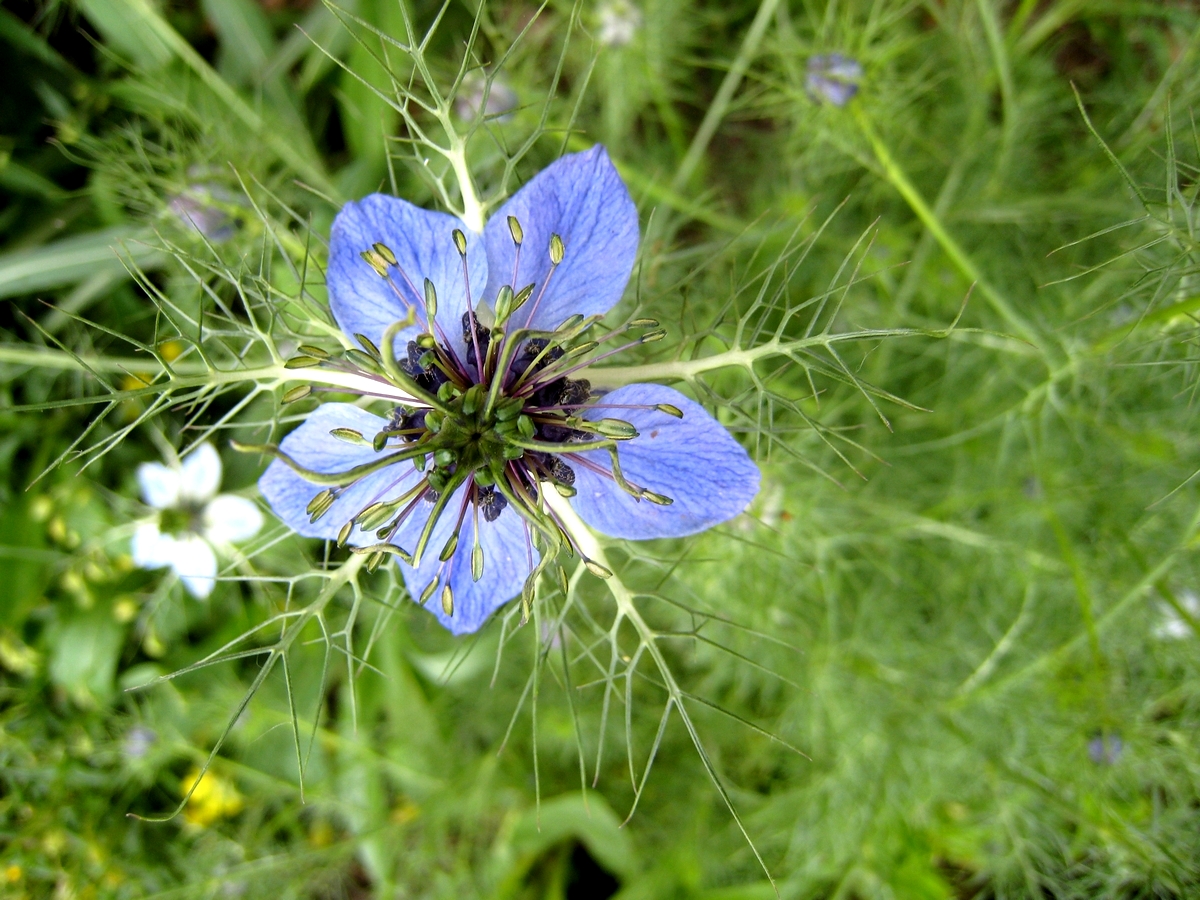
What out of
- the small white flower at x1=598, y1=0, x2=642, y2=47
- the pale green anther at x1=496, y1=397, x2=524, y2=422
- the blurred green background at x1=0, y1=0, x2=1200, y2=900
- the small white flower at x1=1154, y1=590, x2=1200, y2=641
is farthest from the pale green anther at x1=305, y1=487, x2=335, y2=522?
the small white flower at x1=1154, y1=590, x2=1200, y2=641

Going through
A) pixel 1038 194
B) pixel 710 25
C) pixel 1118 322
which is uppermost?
pixel 710 25

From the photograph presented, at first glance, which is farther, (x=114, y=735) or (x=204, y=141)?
(x=114, y=735)

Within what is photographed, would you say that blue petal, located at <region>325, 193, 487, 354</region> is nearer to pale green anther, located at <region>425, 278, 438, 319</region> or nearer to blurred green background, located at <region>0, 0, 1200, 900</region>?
pale green anther, located at <region>425, 278, 438, 319</region>

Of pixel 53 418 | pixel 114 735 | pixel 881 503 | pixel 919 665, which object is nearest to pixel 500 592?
pixel 881 503

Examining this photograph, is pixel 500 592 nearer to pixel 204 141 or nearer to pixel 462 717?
pixel 204 141

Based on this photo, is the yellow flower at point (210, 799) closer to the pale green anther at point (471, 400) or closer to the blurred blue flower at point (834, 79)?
the pale green anther at point (471, 400)

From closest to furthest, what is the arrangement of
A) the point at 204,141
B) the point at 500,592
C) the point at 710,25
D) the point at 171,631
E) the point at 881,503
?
the point at 500,592, the point at 204,141, the point at 881,503, the point at 171,631, the point at 710,25

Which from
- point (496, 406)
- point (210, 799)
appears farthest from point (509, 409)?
point (210, 799)

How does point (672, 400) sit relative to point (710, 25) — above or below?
below

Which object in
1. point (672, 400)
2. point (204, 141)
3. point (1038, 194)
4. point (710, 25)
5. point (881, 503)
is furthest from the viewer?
point (710, 25)
